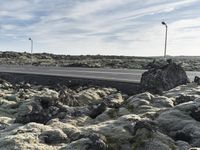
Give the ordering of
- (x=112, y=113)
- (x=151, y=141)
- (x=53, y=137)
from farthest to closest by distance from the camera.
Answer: (x=112, y=113) → (x=53, y=137) → (x=151, y=141)

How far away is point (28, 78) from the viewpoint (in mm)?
44500

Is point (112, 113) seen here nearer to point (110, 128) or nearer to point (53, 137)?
point (110, 128)

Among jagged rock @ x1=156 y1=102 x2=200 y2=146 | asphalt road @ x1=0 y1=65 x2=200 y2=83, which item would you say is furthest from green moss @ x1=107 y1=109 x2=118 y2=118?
asphalt road @ x1=0 y1=65 x2=200 y2=83

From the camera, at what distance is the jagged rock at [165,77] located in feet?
102

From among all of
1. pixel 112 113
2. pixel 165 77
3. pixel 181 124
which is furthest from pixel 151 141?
pixel 165 77

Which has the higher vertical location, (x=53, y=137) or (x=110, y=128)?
(x=110, y=128)

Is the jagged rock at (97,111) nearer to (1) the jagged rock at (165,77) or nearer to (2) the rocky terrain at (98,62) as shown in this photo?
(1) the jagged rock at (165,77)

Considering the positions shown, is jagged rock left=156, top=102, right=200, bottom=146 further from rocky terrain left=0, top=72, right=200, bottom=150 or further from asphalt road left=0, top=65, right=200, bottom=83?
asphalt road left=0, top=65, right=200, bottom=83

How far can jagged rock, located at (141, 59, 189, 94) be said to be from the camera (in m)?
31.1

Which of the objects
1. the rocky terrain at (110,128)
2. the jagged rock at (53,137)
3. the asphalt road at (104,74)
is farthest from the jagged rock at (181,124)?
the asphalt road at (104,74)

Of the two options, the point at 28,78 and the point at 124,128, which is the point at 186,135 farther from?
the point at 28,78

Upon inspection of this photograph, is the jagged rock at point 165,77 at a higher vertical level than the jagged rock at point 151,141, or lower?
higher

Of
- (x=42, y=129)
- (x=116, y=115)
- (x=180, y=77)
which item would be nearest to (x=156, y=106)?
(x=116, y=115)

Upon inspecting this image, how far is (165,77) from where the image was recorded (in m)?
31.5
